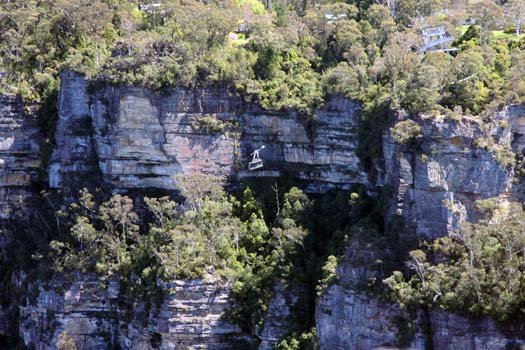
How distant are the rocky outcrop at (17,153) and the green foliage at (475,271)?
68.3 feet

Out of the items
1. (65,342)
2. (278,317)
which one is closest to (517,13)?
(278,317)

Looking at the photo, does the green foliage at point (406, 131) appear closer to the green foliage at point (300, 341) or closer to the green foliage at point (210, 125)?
the green foliage at point (300, 341)

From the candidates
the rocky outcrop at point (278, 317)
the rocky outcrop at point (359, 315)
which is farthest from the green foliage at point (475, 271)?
the rocky outcrop at point (278, 317)

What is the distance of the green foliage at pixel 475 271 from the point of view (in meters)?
33.8

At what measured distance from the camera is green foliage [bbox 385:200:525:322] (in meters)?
33.8

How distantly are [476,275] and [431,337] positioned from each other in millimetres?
2717

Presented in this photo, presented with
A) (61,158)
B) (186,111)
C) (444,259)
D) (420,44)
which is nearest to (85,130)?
(61,158)

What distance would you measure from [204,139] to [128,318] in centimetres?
800

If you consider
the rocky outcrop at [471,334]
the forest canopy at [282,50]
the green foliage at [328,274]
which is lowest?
the rocky outcrop at [471,334]

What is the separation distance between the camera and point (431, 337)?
115ft

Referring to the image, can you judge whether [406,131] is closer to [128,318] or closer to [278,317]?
[278,317]

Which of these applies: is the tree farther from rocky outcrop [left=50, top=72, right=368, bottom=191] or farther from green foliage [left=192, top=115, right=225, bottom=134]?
green foliage [left=192, top=115, right=225, bottom=134]

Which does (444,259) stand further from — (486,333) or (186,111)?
(186,111)

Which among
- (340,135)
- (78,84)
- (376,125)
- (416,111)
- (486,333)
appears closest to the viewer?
(486,333)
